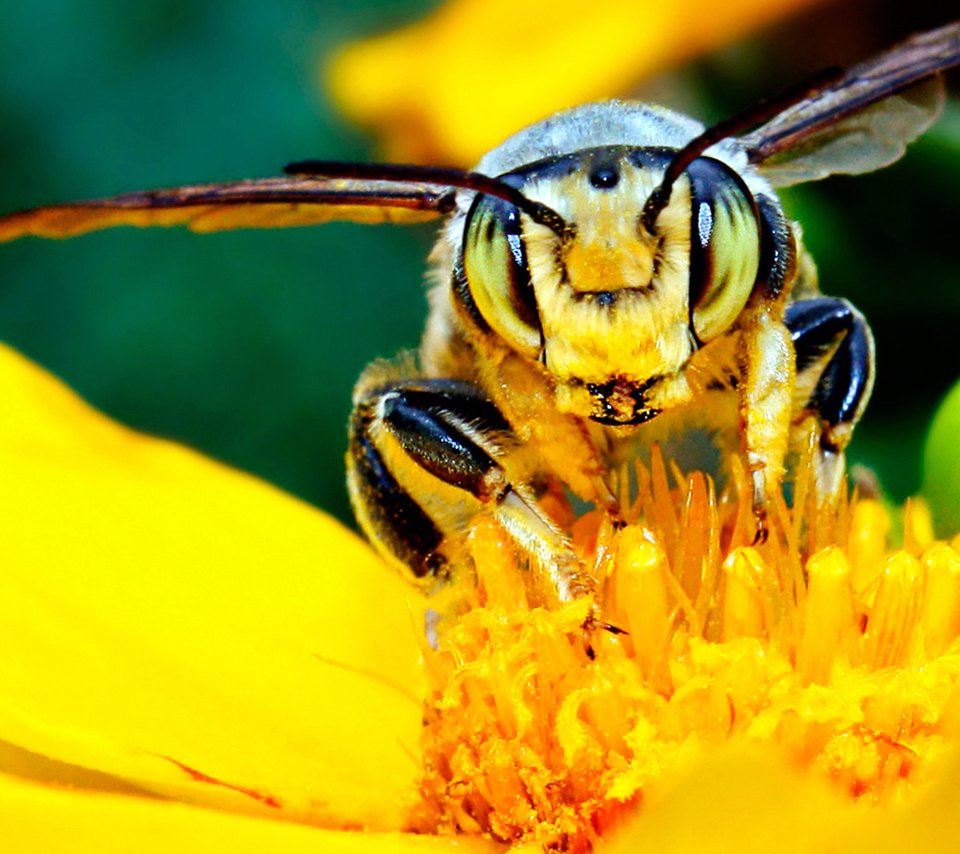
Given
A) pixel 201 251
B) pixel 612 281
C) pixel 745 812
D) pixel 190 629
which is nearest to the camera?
pixel 745 812

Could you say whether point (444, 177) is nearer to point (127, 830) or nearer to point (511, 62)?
point (127, 830)

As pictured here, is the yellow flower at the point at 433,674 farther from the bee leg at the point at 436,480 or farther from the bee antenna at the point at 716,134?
the bee antenna at the point at 716,134

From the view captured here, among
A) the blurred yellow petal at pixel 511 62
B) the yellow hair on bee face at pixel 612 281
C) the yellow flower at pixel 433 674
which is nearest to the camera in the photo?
the yellow hair on bee face at pixel 612 281

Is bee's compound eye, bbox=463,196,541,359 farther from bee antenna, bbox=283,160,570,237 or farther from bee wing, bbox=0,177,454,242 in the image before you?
bee wing, bbox=0,177,454,242

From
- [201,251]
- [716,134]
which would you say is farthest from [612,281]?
[201,251]

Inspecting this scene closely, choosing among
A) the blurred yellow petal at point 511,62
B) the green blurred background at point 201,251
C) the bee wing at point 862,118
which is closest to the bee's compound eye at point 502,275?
the bee wing at point 862,118
